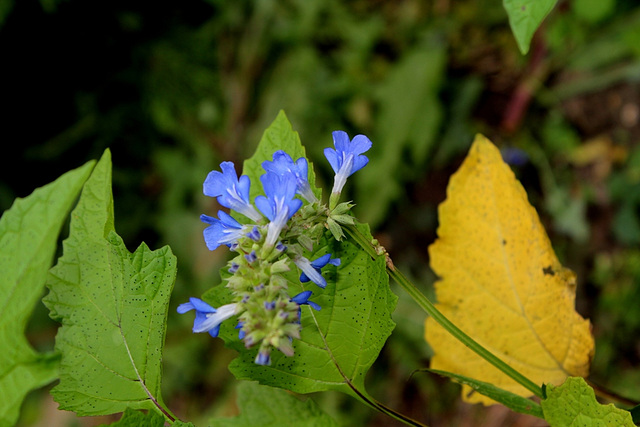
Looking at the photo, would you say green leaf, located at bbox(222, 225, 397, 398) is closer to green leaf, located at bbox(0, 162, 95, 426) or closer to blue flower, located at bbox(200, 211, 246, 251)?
blue flower, located at bbox(200, 211, 246, 251)

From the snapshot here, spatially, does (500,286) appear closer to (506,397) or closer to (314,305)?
(506,397)

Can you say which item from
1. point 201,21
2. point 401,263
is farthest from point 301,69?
point 401,263

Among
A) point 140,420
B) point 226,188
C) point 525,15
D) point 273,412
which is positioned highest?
point 525,15

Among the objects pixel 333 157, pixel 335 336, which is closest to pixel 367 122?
pixel 333 157

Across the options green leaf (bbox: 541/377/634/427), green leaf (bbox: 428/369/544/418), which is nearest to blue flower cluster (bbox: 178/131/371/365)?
green leaf (bbox: 428/369/544/418)

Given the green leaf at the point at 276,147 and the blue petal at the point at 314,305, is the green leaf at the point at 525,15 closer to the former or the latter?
the green leaf at the point at 276,147

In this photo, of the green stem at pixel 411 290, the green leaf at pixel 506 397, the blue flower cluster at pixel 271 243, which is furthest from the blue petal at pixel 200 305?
the green leaf at pixel 506 397
